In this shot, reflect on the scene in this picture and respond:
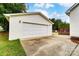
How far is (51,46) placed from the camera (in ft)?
8.11

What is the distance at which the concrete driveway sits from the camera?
7.97 ft

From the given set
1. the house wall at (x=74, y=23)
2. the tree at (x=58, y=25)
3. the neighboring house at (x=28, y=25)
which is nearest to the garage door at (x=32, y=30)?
the neighboring house at (x=28, y=25)

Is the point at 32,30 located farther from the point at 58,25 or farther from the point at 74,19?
the point at 74,19

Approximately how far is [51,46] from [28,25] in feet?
1.62

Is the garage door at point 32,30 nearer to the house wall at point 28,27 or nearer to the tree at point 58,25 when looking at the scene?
the house wall at point 28,27

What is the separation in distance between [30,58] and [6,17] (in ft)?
2.42

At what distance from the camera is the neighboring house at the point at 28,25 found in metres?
2.45

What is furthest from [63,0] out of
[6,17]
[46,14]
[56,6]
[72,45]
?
[6,17]

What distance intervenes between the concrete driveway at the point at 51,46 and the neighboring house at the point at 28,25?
97 millimetres

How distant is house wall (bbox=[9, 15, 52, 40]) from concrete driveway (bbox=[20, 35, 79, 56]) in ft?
0.35

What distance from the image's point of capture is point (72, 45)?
2.45 m

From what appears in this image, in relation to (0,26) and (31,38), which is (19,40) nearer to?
(31,38)

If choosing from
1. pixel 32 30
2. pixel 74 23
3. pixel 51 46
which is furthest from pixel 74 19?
pixel 32 30

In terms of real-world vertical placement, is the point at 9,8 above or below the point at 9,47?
above
